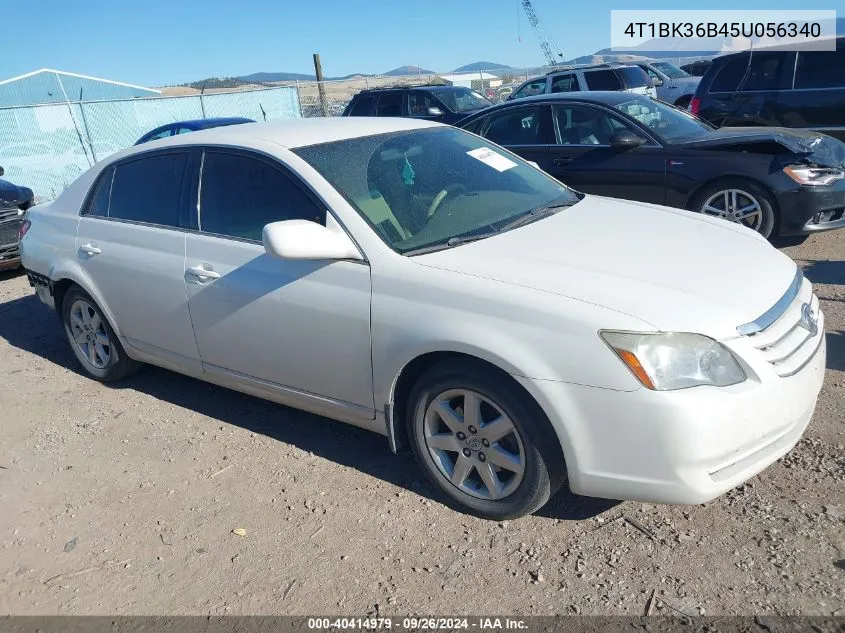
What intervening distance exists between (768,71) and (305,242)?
8.29 m

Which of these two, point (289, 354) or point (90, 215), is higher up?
point (90, 215)

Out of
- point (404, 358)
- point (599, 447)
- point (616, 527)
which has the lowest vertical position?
point (616, 527)

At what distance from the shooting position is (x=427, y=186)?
11.9ft

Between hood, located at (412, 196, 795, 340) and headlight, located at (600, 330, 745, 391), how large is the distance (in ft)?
0.15

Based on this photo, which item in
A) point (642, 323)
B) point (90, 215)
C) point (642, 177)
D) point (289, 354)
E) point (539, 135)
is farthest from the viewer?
point (539, 135)

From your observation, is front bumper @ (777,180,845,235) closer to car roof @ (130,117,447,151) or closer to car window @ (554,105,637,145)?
car window @ (554,105,637,145)

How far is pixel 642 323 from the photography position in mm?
2576

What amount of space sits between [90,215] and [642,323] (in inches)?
144

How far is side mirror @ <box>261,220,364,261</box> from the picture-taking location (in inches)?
123

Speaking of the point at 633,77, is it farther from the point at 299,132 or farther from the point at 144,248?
the point at 144,248

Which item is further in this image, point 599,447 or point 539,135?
point 539,135

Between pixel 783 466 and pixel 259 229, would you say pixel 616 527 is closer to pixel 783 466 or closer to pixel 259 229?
pixel 783 466

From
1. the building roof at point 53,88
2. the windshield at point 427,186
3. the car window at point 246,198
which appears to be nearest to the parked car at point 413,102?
the windshield at point 427,186

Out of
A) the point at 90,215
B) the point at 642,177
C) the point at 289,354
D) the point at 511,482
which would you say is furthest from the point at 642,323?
the point at 642,177
